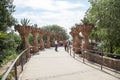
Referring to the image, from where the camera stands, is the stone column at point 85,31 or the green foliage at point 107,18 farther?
the stone column at point 85,31

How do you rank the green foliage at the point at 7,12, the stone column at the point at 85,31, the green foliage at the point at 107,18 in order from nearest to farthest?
the green foliage at the point at 107,18 → the stone column at the point at 85,31 → the green foliage at the point at 7,12

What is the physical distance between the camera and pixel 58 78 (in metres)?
11.5

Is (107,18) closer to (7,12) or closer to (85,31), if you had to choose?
→ (85,31)

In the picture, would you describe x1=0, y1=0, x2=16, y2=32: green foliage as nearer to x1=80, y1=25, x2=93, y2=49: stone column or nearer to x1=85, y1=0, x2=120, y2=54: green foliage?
x1=80, y1=25, x2=93, y2=49: stone column

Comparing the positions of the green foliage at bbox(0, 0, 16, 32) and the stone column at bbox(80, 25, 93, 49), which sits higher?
the green foliage at bbox(0, 0, 16, 32)

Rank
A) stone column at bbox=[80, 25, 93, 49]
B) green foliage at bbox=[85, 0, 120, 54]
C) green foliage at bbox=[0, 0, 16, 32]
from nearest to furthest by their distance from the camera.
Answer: green foliage at bbox=[85, 0, 120, 54] < stone column at bbox=[80, 25, 93, 49] < green foliage at bbox=[0, 0, 16, 32]

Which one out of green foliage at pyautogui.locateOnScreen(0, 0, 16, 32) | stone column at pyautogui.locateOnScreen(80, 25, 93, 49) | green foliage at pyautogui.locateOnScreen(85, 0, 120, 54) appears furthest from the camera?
green foliage at pyautogui.locateOnScreen(0, 0, 16, 32)

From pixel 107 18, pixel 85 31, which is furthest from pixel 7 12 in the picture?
pixel 107 18

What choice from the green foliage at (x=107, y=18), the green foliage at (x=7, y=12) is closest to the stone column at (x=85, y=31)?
the green foliage at (x=107, y=18)

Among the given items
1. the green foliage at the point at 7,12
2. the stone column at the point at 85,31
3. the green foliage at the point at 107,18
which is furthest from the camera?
the green foliage at the point at 7,12

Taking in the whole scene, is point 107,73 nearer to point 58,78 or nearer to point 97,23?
point 58,78

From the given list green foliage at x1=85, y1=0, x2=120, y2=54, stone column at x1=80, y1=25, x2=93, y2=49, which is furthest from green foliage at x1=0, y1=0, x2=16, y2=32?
green foliage at x1=85, y1=0, x2=120, y2=54

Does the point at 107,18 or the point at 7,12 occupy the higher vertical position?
the point at 7,12

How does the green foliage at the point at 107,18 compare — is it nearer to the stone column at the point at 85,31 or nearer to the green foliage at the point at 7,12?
the stone column at the point at 85,31
